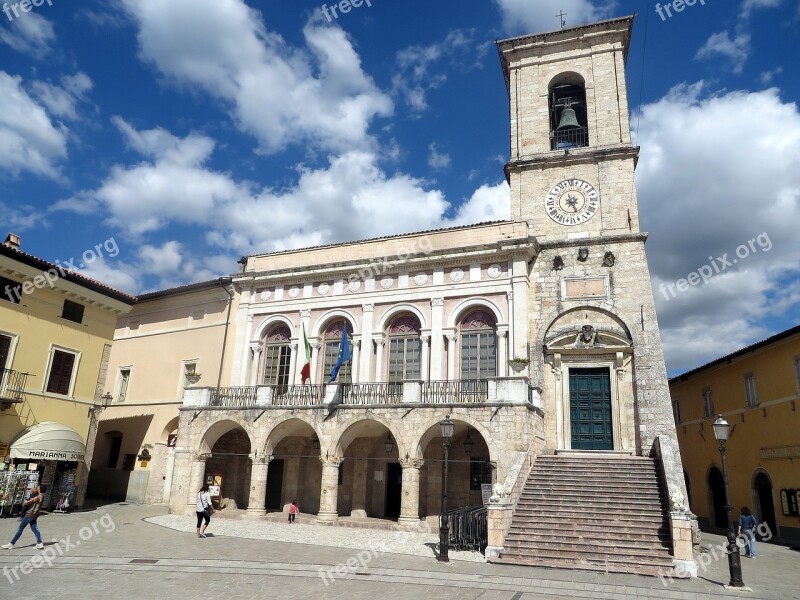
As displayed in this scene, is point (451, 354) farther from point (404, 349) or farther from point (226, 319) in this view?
point (226, 319)

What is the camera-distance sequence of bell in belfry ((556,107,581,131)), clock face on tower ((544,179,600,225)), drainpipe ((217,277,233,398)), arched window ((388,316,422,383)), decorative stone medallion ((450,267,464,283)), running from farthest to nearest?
drainpipe ((217,277,233,398)) < bell in belfry ((556,107,581,131)) < arched window ((388,316,422,383)) < decorative stone medallion ((450,267,464,283)) < clock face on tower ((544,179,600,225))

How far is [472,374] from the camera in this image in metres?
22.2

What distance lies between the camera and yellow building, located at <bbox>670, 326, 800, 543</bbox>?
21.2 meters

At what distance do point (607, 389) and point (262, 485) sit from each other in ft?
42.8

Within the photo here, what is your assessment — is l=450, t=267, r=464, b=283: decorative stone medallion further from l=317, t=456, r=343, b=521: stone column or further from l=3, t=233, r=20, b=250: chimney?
l=3, t=233, r=20, b=250: chimney

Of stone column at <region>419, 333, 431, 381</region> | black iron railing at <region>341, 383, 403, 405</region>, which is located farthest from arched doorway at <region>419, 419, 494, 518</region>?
stone column at <region>419, 333, 431, 381</region>

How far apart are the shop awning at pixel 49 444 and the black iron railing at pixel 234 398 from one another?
4903 millimetres

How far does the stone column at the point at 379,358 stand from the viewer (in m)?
23.3

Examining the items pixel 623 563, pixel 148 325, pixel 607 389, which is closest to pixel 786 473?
pixel 607 389

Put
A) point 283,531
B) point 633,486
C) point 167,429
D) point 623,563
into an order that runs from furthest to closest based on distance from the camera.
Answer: point 167,429 < point 283,531 < point 633,486 < point 623,563

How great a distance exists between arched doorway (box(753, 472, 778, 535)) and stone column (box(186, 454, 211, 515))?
22.0 m

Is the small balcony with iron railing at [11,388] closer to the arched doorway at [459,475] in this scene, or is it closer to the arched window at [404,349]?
the arched window at [404,349]

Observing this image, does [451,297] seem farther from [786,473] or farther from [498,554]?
[786,473]

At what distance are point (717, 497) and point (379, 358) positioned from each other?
17446 mm
